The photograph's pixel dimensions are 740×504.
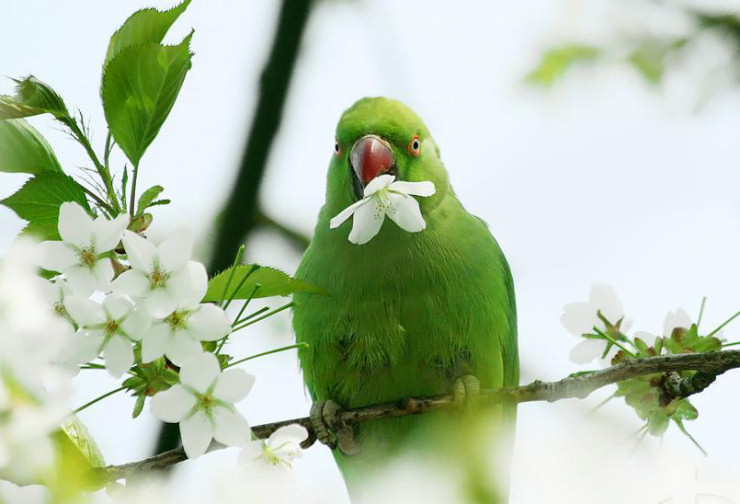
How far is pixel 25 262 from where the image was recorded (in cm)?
97

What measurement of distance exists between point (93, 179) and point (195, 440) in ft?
2.31

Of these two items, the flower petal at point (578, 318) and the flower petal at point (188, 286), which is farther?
the flower petal at point (578, 318)

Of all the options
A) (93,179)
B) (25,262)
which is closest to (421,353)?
(93,179)

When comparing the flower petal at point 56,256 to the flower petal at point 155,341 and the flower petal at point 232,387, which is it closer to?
the flower petal at point 155,341

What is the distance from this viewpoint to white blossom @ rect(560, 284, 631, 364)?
7.91 ft

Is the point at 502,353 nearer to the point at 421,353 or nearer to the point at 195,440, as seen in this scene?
the point at 421,353

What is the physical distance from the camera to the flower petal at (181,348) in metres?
1.73

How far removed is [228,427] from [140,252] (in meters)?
0.40

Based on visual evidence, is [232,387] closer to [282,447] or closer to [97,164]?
[282,447]

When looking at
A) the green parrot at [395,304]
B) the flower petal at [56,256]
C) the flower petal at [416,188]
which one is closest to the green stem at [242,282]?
A: the flower petal at [56,256]

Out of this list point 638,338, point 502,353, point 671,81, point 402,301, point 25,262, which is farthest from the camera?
→ point 502,353

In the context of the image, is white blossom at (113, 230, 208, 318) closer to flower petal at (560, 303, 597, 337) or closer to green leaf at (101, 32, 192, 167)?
green leaf at (101, 32, 192, 167)

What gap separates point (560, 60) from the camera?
3.26 meters

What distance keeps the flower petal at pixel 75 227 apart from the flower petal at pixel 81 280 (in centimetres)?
5
